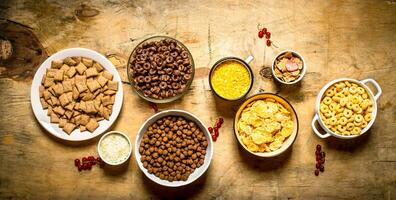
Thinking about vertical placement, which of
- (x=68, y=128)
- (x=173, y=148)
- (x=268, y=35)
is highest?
(x=268, y=35)

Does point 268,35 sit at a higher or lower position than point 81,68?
higher

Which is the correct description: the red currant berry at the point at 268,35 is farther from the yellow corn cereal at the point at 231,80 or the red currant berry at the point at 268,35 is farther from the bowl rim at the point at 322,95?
the bowl rim at the point at 322,95

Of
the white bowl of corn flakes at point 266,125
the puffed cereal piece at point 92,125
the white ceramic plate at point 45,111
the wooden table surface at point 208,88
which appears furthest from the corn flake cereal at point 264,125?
the puffed cereal piece at point 92,125

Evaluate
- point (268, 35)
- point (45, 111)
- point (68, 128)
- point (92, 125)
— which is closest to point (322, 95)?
point (268, 35)

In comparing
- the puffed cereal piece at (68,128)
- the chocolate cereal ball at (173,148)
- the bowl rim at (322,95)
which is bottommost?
the chocolate cereal ball at (173,148)

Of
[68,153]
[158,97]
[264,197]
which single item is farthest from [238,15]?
[68,153]

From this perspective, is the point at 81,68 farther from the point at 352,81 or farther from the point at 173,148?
the point at 352,81

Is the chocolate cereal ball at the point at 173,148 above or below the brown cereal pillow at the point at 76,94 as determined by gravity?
below

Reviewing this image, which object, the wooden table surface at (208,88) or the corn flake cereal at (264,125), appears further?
the wooden table surface at (208,88)
